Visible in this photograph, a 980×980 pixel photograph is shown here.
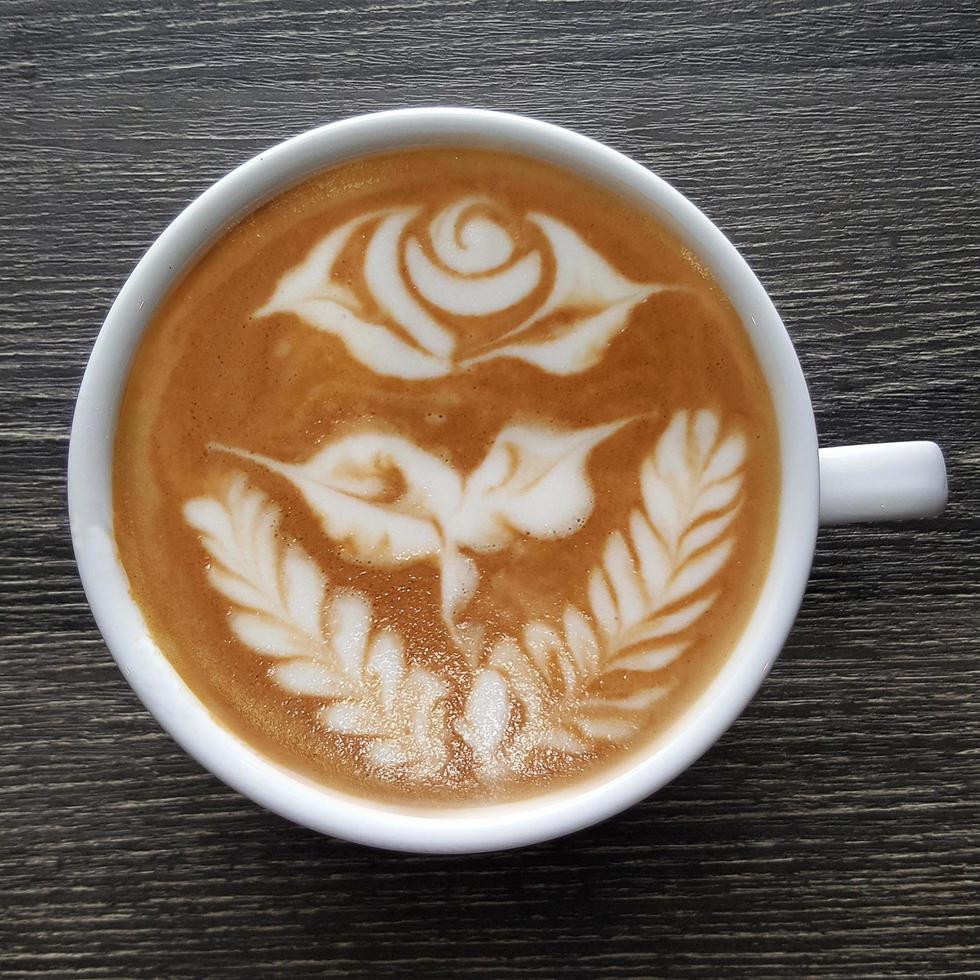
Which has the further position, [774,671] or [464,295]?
[774,671]

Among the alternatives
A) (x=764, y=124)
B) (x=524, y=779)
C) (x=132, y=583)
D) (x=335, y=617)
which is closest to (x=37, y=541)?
(x=132, y=583)

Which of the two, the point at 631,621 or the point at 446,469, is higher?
the point at 446,469

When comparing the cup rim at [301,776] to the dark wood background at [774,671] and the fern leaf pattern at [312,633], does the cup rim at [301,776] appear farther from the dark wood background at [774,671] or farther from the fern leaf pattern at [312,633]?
the dark wood background at [774,671]

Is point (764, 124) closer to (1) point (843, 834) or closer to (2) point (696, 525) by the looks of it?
(2) point (696, 525)

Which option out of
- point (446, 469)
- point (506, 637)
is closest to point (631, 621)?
point (506, 637)

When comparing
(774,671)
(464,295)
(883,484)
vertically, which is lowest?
(774,671)

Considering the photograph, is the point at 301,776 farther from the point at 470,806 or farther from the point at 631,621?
the point at 631,621

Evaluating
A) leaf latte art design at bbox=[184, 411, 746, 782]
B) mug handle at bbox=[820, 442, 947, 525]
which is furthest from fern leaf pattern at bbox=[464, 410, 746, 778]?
mug handle at bbox=[820, 442, 947, 525]
